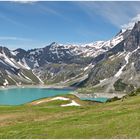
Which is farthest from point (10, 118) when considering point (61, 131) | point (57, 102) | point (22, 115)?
point (57, 102)

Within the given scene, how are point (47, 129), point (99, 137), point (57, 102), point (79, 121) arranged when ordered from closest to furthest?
1. point (99, 137)
2. point (47, 129)
3. point (79, 121)
4. point (57, 102)

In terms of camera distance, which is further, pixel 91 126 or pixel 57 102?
pixel 57 102

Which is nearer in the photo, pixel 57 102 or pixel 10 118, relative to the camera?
pixel 10 118

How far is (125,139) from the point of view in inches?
1186

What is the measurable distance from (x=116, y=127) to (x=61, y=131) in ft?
18.6

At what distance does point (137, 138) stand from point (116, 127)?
5778mm

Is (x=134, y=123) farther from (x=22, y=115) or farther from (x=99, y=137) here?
(x=22, y=115)

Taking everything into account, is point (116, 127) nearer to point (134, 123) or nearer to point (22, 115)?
point (134, 123)

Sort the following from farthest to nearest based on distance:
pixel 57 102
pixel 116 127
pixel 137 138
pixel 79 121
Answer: pixel 57 102 < pixel 79 121 < pixel 116 127 < pixel 137 138

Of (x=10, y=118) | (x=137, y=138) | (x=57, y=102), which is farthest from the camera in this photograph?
(x=57, y=102)

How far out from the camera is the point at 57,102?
9100 centimetres

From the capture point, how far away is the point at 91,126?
37250 millimetres

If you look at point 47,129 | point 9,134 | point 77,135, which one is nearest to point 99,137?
point 77,135

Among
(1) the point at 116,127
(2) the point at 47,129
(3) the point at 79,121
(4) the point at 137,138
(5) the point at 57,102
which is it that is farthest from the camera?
(5) the point at 57,102
